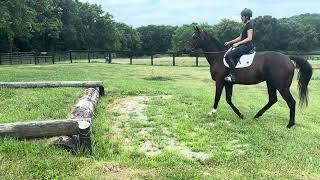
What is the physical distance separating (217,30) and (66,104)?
115946 millimetres

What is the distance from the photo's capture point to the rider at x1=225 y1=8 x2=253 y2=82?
1073 centimetres

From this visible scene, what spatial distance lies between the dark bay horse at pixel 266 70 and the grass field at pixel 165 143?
0.72 m

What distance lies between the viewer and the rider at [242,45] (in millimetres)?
10727

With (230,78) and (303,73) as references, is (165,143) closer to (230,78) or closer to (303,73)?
(230,78)

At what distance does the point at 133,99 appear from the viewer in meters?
13.8

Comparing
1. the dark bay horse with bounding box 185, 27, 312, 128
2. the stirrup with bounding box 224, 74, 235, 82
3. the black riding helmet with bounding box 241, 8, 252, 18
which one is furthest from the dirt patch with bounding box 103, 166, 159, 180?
the black riding helmet with bounding box 241, 8, 252, 18

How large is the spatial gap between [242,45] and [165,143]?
3.75 metres

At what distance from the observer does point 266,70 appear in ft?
35.9

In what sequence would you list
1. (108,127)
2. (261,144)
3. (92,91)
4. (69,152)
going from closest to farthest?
1. (69,152)
2. (261,144)
3. (108,127)
4. (92,91)

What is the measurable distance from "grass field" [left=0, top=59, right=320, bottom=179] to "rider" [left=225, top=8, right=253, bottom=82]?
1.20 metres

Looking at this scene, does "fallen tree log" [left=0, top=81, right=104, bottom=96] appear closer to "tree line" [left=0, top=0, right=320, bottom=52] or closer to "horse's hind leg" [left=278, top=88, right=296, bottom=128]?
"horse's hind leg" [left=278, top=88, right=296, bottom=128]

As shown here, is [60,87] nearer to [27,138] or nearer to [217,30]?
[27,138]

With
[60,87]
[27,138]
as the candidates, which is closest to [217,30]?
[60,87]

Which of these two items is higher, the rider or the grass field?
the rider
